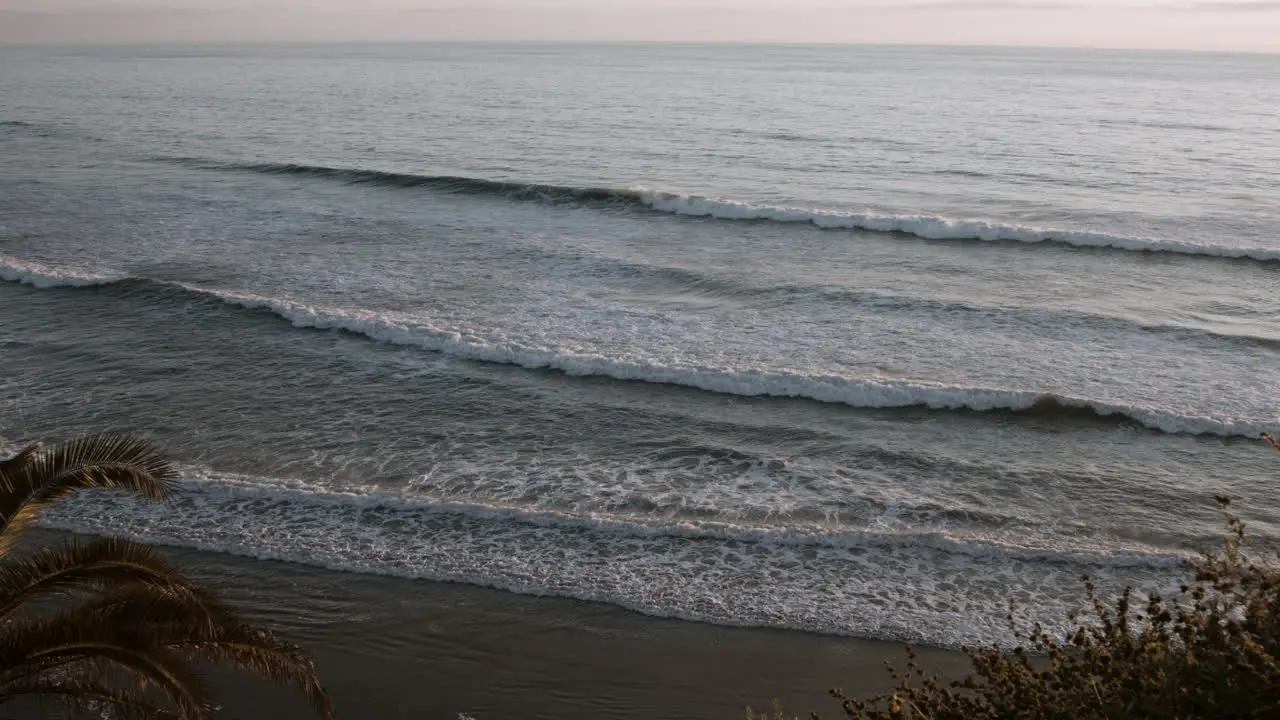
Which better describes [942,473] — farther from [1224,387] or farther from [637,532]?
[1224,387]

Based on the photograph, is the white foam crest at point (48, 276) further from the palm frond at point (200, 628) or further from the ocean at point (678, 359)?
the palm frond at point (200, 628)

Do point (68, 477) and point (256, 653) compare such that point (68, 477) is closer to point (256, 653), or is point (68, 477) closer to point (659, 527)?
point (256, 653)

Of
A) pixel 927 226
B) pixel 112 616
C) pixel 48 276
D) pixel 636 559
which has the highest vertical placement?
pixel 112 616

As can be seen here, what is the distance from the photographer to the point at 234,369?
16109mm

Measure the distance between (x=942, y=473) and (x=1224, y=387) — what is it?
→ 223 inches

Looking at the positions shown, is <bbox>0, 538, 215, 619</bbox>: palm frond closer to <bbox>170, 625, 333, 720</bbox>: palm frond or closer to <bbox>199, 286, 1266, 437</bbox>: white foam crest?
<bbox>170, 625, 333, 720</bbox>: palm frond

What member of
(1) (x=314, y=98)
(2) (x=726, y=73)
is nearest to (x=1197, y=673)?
(1) (x=314, y=98)

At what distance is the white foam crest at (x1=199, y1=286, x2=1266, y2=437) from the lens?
14.3m

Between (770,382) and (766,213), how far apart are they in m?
12.2

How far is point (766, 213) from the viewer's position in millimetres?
26906

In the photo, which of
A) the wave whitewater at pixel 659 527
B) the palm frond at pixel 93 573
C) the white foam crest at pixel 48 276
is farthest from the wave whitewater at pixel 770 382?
the palm frond at pixel 93 573

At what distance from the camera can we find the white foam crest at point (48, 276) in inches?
803

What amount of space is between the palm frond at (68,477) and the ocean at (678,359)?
12.9ft

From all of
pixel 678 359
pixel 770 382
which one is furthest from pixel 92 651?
pixel 678 359
